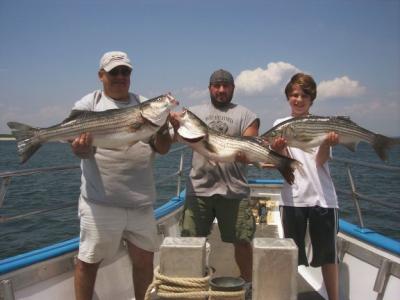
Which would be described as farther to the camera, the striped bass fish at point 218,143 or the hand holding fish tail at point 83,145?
the striped bass fish at point 218,143

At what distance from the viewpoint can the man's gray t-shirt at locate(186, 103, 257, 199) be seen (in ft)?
14.6

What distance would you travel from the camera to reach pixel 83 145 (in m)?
3.63

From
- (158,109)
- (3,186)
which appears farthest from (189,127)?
(3,186)

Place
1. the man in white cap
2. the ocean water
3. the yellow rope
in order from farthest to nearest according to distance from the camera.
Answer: the ocean water < the man in white cap < the yellow rope

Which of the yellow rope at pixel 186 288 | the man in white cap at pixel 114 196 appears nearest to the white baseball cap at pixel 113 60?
the man in white cap at pixel 114 196

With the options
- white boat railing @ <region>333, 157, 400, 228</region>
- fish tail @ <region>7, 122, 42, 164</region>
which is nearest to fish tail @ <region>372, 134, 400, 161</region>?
white boat railing @ <region>333, 157, 400, 228</region>

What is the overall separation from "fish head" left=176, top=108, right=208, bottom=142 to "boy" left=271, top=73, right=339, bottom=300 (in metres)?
0.75

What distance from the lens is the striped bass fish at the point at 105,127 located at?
3.71 m

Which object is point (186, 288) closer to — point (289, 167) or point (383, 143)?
point (289, 167)

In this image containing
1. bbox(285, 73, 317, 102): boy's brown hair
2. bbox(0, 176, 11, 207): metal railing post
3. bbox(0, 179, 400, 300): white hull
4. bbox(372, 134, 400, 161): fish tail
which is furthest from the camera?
bbox(372, 134, 400, 161): fish tail

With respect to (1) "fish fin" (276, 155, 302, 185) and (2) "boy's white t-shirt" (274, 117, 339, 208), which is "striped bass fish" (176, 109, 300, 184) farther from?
(2) "boy's white t-shirt" (274, 117, 339, 208)

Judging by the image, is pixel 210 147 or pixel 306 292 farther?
pixel 306 292

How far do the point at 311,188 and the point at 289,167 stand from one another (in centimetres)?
30

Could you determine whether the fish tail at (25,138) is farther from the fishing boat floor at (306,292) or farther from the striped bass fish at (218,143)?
the fishing boat floor at (306,292)
